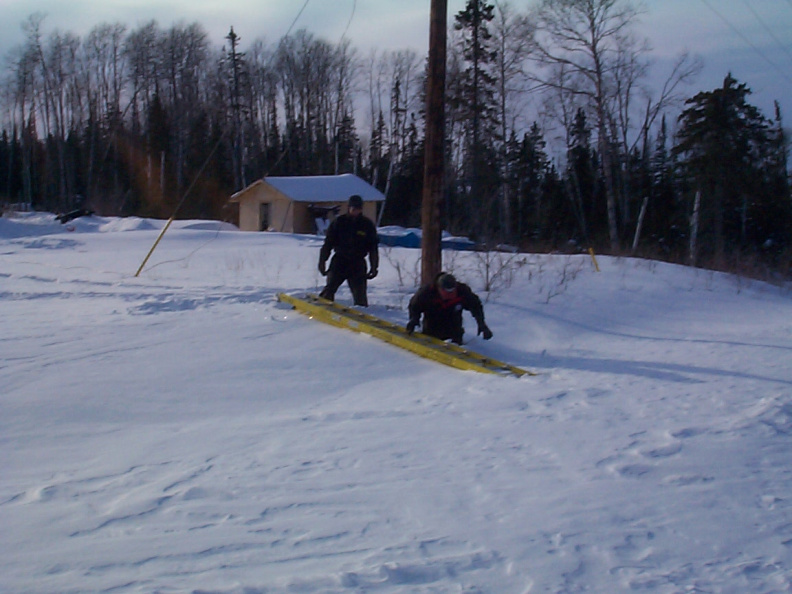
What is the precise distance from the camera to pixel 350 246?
10375mm

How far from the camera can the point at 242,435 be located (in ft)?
18.6

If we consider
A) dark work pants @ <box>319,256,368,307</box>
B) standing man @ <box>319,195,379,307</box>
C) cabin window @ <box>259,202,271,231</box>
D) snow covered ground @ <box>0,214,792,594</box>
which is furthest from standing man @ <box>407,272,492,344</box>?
cabin window @ <box>259,202,271,231</box>

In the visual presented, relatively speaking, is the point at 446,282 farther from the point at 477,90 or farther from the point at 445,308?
the point at 477,90

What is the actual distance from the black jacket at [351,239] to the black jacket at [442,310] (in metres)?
1.49

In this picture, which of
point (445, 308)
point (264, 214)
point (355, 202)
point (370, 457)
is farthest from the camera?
point (264, 214)

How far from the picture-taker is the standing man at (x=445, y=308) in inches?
344

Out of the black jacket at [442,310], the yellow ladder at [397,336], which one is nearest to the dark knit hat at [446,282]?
the black jacket at [442,310]

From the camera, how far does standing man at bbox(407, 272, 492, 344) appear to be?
8727mm

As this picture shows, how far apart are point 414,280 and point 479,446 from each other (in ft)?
25.9

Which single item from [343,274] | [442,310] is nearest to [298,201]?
[343,274]

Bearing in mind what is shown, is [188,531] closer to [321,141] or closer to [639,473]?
[639,473]

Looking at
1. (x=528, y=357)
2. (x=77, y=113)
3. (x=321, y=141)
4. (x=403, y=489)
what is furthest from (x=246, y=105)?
(x=403, y=489)

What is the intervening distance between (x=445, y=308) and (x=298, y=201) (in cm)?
2761

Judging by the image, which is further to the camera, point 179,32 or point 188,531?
point 179,32
